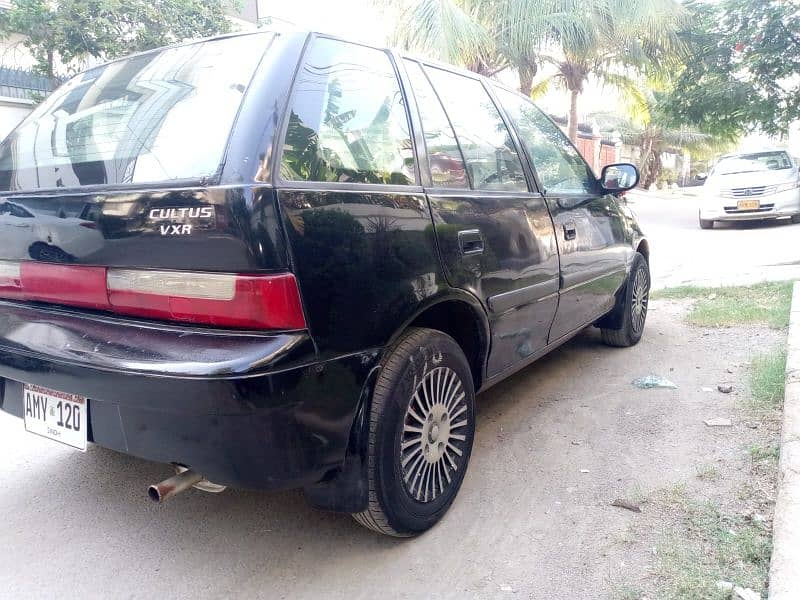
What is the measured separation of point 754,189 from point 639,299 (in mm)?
10264

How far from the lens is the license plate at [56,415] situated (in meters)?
2.12

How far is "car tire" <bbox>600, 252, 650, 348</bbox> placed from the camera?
4641 millimetres

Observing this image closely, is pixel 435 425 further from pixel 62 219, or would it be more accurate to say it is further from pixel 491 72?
pixel 491 72

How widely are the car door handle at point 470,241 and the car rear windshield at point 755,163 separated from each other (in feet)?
43.9

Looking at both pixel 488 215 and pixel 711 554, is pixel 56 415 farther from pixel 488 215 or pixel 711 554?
pixel 711 554

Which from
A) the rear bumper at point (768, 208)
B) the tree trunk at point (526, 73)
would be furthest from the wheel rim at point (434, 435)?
the tree trunk at point (526, 73)

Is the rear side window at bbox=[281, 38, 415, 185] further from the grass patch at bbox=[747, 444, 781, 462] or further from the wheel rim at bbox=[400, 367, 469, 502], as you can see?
the grass patch at bbox=[747, 444, 781, 462]

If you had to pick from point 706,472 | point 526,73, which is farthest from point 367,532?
point 526,73

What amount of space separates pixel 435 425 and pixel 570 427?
A: 1280mm

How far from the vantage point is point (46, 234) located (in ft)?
7.22

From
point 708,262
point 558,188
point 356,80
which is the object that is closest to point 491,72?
point 708,262

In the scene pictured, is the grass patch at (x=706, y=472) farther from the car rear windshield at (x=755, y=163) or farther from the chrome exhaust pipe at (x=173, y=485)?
the car rear windshield at (x=755, y=163)

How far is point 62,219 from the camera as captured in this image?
2148 millimetres


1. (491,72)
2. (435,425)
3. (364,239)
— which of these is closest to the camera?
(364,239)
